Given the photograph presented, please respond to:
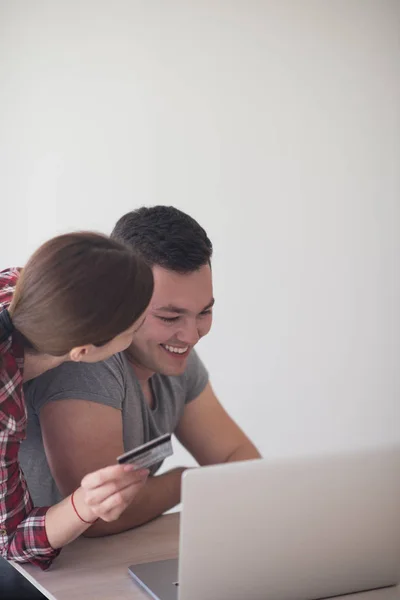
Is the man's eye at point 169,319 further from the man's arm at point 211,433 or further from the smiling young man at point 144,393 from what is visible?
the man's arm at point 211,433

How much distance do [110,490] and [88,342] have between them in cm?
24

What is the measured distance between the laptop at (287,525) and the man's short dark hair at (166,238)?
675mm

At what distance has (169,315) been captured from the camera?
5.75 feet

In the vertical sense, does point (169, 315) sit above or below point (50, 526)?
above

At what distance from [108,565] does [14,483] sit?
22cm

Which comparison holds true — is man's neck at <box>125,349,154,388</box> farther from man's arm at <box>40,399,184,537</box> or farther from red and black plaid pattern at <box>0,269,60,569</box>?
red and black plaid pattern at <box>0,269,60,569</box>

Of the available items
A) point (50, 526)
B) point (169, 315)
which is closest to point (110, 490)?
point (50, 526)

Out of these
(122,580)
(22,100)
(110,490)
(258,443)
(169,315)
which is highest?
(22,100)

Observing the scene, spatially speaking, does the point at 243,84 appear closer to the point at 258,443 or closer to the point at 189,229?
the point at 258,443

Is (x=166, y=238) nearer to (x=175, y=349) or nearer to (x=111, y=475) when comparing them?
(x=175, y=349)

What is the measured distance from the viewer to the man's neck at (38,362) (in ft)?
4.63

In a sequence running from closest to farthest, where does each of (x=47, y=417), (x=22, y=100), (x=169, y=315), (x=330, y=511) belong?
(x=330, y=511) → (x=47, y=417) → (x=169, y=315) → (x=22, y=100)

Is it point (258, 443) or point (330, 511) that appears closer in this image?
point (330, 511)

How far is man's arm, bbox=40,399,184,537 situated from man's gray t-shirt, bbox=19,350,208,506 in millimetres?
24
